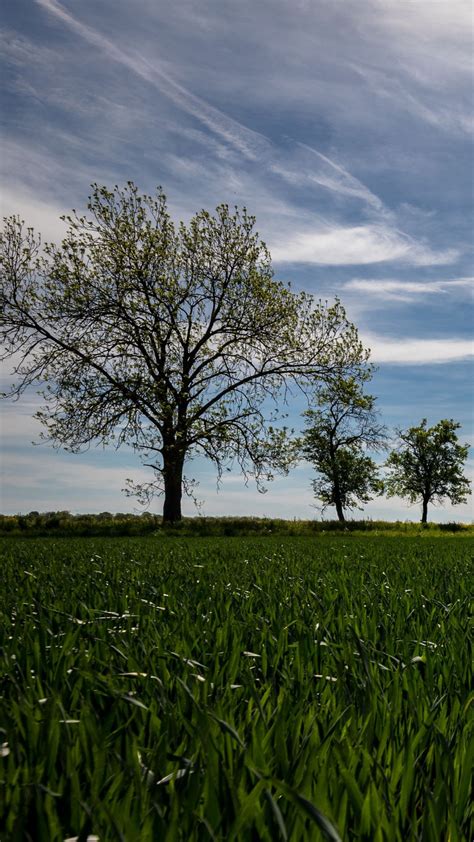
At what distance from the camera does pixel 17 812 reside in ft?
4.59

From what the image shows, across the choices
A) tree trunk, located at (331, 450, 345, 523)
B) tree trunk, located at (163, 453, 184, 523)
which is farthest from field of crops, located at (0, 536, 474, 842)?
tree trunk, located at (331, 450, 345, 523)

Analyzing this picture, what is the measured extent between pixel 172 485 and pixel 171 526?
370 centimetres

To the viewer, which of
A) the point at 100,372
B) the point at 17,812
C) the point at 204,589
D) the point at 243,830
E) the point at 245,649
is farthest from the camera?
the point at 100,372

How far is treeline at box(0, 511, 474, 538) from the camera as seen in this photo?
26723 millimetres

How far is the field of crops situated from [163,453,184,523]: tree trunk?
27.0 m

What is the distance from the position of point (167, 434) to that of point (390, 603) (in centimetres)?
2663

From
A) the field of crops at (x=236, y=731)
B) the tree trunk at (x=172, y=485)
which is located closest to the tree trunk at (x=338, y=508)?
the tree trunk at (x=172, y=485)

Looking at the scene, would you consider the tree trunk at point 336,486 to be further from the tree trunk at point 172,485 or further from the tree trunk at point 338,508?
the tree trunk at point 172,485

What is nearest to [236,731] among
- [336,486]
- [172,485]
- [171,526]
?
[171,526]

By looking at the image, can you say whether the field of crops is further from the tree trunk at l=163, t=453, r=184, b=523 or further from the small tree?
the small tree

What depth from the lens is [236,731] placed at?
1.52 meters

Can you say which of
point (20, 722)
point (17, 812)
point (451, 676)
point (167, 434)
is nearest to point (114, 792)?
point (17, 812)

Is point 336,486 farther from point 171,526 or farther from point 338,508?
point 171,526

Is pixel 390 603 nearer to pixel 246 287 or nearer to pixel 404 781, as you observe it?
pixel 404 781
